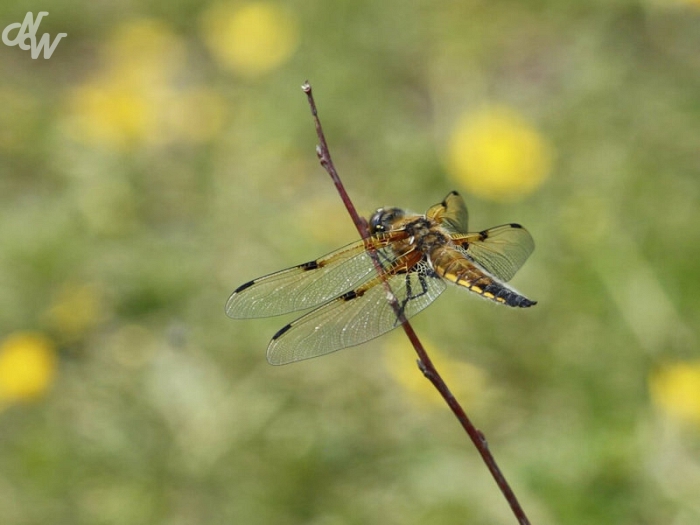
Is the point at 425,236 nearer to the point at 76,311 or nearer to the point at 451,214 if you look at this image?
the point at 451,214

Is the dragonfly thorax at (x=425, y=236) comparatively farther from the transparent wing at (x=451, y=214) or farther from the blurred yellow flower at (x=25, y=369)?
the blurred yellow flower at (x=25, y=369)

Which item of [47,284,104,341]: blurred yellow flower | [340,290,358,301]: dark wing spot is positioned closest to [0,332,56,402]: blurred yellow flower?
[47,284,104,341]: blurred yellow flower

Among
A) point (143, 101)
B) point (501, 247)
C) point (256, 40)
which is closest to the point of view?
point (501, 247)

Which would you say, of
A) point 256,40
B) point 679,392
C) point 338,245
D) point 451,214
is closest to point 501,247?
point 451,214

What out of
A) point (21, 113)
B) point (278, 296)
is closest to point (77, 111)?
point (21, 113)

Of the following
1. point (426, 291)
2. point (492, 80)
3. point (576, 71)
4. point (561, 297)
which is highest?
point (492, 80)

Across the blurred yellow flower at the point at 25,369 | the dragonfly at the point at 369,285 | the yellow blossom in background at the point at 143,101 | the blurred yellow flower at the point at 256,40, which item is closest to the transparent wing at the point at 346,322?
the dragonfly at the point at 369,285

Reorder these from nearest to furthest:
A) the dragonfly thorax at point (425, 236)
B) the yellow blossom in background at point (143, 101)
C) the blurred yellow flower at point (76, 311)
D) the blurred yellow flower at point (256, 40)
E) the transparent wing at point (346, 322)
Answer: the transparent wing at point (346, 322), the dragonfly thorax at point (425, 236), the blurred yellow flower at point (76, 311), the yellow blossom in background at point (143, 101), the blurred yellow flower at point (256, 40)

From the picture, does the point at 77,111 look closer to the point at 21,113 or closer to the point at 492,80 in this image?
the point at 21,113
